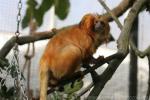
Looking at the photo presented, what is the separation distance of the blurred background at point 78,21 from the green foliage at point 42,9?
124 centimetres

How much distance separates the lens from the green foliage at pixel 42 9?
83.9 inches

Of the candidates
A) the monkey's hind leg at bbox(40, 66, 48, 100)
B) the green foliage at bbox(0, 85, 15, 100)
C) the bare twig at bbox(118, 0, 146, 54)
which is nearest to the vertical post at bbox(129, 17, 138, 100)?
the bare twig at bbox(118, 0, 146, 54)

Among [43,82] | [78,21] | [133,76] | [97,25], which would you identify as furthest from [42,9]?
[133,76]

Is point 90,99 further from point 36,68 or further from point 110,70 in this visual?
point 36,68

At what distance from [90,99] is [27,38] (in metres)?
0.44

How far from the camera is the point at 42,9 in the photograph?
221 centimetres

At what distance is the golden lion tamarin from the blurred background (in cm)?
91

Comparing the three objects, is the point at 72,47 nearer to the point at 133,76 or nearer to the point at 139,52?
the point at 139,52

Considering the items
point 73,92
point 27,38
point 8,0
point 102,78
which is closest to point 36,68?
point 8,0

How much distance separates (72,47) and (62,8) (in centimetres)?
39

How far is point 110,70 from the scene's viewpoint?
8.07ft

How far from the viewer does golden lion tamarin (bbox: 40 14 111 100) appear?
245cm

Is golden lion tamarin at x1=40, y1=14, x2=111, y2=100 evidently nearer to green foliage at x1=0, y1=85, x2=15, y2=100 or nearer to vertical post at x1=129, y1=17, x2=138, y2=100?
green foliage at x1=0, y1=85, x2=15, y2=100

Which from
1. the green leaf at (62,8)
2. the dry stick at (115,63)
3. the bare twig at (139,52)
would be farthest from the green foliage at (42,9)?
the bare twig at (139,52)
